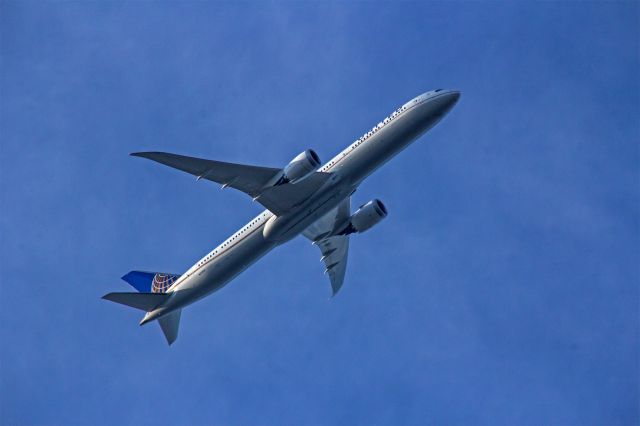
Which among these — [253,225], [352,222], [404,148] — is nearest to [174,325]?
[253,225]

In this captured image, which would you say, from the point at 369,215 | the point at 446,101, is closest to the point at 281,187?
the point at 369,215

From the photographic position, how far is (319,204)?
186ft

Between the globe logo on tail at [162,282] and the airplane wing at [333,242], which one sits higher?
the globe logo on tail at [162,282]

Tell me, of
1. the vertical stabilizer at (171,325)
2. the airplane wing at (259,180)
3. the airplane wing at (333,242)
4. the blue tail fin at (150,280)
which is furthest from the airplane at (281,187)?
the airplane wing at (333,242)

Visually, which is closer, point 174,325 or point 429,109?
point 429,109

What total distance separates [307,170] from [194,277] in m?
10.9

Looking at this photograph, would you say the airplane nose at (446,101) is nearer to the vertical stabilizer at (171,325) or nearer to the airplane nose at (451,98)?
the airplane nose at (451,98)

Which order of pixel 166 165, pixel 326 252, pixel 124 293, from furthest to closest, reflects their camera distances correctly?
pixel 326 252, pixel 124 293, pixel 166 165

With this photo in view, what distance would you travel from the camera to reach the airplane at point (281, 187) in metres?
55.7

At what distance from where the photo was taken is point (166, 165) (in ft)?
180

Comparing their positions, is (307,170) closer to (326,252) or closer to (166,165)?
(166,165)

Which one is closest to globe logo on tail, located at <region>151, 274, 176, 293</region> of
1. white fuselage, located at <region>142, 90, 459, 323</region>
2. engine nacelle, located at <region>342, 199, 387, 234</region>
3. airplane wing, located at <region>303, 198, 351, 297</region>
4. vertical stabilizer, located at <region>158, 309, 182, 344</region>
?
white fuselage, located at <region>142, 90, 459, 323</region>

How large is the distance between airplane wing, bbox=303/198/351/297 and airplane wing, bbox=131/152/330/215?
8171mm

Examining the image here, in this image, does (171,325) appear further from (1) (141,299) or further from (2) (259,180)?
(2) (259,180)
